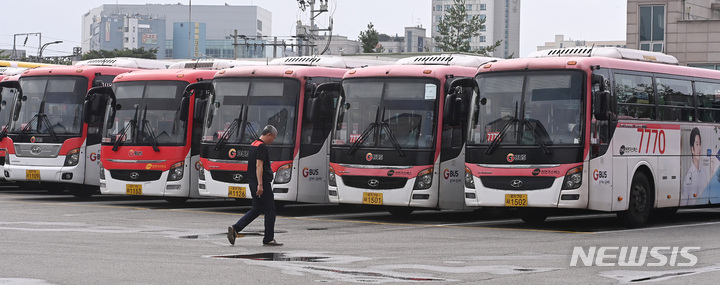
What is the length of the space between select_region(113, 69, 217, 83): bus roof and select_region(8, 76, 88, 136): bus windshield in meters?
1.72

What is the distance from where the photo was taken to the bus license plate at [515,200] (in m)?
19.5

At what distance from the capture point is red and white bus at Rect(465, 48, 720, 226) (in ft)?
63.4

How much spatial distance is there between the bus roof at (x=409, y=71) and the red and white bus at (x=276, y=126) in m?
0.79

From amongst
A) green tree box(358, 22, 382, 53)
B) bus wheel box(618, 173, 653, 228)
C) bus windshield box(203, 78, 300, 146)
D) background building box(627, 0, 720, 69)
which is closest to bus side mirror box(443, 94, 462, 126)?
bus wheel box(618, 173, 653, 228)

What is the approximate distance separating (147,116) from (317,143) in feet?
13.7

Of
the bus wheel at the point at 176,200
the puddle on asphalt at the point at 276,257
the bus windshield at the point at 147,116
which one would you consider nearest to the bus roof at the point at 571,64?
the puddle on asphalt at the point at 276,257

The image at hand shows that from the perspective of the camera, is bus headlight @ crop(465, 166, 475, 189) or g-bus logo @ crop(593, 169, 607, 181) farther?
bus headlight @ crop(465, 166, 475, 189)

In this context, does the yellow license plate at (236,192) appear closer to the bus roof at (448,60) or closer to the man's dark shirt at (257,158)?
the bus roof at (448,60)

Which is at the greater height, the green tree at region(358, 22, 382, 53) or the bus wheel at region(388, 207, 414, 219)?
the green tree at region(358, 22, 382, 53)

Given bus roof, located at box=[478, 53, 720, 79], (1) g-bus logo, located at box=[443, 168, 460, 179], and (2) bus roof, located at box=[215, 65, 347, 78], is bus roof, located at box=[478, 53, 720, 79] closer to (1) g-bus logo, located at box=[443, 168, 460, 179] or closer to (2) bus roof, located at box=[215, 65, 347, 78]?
(1) g-bus logo, located at box=[443, 168, 460, 179]

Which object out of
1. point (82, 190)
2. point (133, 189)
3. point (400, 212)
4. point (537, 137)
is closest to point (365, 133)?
point (400, 212)

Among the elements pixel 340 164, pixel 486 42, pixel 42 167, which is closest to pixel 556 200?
pixel 340 164

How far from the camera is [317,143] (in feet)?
76.3

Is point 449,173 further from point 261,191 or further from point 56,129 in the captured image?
point 56,129
